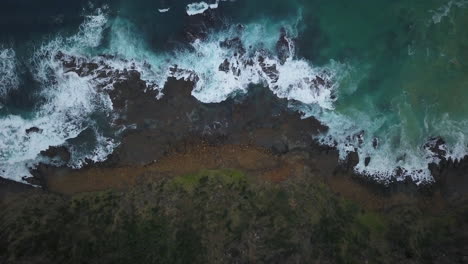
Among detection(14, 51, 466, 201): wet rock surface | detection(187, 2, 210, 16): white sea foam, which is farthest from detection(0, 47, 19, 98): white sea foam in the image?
detection(187, 2, 210, 16): white sea foam

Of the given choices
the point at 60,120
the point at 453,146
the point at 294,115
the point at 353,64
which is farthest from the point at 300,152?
the point at 60,120

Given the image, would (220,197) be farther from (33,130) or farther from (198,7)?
(33,130)

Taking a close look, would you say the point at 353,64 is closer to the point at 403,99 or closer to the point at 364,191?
the point at 403,99

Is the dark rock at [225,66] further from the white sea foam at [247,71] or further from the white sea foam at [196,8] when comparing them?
the white sea foam at [196,8]

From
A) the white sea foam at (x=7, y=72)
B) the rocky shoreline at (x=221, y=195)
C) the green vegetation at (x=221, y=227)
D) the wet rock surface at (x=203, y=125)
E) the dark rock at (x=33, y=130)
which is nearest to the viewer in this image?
the green vegetation at (x=221, y=227)

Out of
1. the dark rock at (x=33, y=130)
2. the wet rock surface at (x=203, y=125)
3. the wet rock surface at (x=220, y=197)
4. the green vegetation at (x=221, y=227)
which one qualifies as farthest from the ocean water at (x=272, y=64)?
the green vegetation at (x=221, y=227)

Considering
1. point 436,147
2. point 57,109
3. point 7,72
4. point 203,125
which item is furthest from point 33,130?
point 436,147
